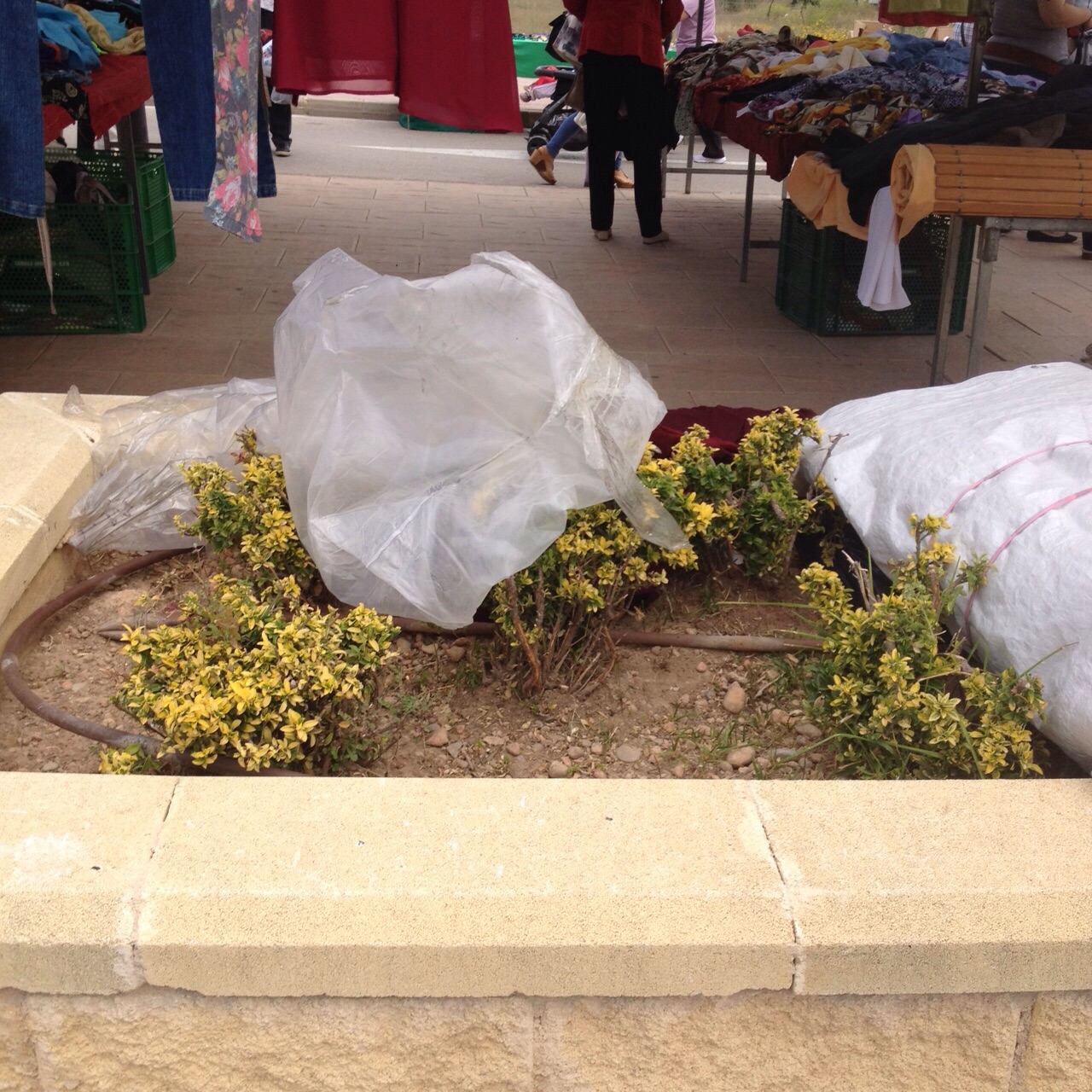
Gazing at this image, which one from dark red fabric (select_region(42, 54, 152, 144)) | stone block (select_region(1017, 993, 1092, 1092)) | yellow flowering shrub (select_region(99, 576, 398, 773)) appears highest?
dark red fabric (select_region(42, 54, 152, 144))

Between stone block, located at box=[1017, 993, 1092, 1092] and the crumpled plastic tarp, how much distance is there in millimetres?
1010

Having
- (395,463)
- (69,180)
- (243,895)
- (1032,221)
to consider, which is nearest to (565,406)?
(395,463)

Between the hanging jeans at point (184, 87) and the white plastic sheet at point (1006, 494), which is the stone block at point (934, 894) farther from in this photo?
the hanging jeans at point (184, 87)

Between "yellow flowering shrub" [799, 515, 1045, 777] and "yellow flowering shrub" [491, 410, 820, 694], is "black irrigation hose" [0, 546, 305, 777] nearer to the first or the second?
"yellow flowering shrub" [491, 410, 820, 694]

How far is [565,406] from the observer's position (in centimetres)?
226

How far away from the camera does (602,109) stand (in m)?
6.48

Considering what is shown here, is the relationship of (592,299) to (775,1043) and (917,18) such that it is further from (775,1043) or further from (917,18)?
(775,1043)

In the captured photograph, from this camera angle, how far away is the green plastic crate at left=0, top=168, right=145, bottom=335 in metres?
4.69

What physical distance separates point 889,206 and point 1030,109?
0.55m

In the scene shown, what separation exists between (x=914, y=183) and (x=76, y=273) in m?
3.36

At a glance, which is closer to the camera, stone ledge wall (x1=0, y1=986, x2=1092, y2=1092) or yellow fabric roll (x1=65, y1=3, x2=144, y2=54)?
stone ledge wall (x1=0, y1=986, x2=1092, y2=1092)

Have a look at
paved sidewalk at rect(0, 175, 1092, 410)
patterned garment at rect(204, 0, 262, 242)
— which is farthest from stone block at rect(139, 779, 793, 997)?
paved sidewalk at rect(0, 175, 1092, 410)

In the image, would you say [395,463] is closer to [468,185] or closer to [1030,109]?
[1030,109]

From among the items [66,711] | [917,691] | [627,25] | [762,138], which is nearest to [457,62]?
[762,138]
